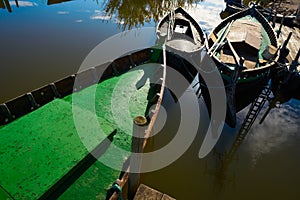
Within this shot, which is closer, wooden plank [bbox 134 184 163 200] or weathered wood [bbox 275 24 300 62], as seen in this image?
wooden plank [bbox 134 184 163 200]

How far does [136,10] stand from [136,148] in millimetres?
21097

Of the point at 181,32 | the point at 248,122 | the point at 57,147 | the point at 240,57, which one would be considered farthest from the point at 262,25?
the point at 57,147

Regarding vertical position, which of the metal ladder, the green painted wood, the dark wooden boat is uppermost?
the dark wooden boat

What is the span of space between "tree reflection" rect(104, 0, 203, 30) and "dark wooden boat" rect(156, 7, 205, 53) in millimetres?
4483

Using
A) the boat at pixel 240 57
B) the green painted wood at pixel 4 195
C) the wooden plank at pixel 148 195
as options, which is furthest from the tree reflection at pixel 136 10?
the wooden plank at pixel 148 195

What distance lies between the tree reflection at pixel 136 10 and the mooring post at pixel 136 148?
15626mm

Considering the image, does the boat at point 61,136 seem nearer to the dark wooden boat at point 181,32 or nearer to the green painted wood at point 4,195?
the green painted wood at point 4,195

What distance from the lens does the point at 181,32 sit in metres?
14.9

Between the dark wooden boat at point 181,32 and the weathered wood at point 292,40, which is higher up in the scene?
the dark wooden boat at point 181,32

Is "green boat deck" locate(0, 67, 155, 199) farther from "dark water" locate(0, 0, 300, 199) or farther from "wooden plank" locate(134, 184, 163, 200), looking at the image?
"dark water" locate(0, 0, 300, 199)

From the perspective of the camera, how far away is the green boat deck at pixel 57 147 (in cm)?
500

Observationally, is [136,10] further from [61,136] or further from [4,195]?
[4,195]

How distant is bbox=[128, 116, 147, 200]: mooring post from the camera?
13.6ft

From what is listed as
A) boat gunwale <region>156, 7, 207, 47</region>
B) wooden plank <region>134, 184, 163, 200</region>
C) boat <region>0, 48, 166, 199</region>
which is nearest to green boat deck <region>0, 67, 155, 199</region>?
boat <region>0, 48, 166, 199</region>
